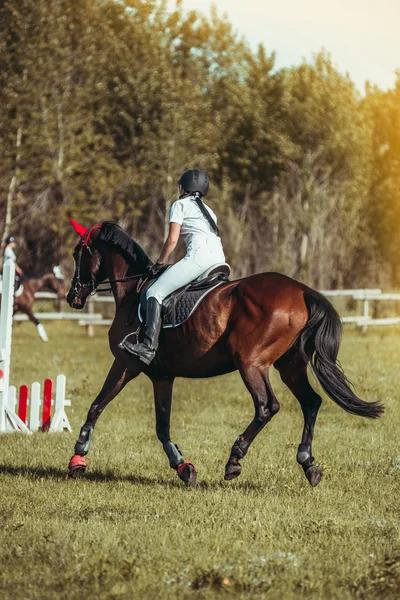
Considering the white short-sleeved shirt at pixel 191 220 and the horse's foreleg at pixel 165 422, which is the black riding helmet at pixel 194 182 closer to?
the white short-sleeved shirt at pixel 191 220

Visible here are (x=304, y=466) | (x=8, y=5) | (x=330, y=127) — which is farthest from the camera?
(x=330, y=127)

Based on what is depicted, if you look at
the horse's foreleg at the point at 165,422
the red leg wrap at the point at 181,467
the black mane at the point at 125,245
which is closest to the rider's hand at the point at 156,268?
the black mane at the point at 125,245

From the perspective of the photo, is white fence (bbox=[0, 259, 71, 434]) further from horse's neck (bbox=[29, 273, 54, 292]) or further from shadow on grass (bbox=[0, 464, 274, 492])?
horse's neck (bbox=[29, 273, 54, 292])

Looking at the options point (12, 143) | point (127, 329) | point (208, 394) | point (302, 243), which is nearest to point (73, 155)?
point (12, 143)

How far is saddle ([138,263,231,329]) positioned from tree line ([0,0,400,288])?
30.8m

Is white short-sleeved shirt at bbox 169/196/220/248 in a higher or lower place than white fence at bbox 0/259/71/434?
higher

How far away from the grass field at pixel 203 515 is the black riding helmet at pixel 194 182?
102 inches

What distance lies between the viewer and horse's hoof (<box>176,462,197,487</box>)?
26.9 feet

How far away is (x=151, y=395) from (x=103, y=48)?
36.7m

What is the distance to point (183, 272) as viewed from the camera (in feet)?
27.9

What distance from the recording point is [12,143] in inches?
1655

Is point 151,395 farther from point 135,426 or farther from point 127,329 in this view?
point 127,329

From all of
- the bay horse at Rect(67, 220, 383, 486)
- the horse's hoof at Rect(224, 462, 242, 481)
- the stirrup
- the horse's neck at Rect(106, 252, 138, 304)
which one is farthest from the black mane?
the horse's hoof at Rect(224, 462, 242, 481)

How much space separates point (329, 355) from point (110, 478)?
2271mm
